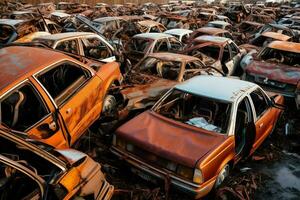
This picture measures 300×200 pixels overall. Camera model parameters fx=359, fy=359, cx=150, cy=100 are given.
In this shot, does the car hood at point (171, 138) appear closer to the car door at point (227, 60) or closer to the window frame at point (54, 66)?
the window frame at point (54, 66)

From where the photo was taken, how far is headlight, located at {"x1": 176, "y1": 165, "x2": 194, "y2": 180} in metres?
4.81

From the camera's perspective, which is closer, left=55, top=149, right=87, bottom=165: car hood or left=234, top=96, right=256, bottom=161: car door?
left=55, top=149, right=87, bottom=165: car hood

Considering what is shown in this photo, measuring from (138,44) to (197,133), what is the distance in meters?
6.22

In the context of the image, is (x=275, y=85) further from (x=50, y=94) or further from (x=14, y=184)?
(x=14, y=184)

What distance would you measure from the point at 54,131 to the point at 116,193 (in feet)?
4.15

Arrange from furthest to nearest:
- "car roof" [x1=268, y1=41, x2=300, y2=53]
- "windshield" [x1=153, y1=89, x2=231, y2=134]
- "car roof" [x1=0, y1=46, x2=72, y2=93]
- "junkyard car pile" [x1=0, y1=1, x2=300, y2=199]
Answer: "car roof" [x1=268, y1=41, x2=300, y2=53], "windshield" [x1=153, y1=89, x2=231, y2=134], "car roof" [x1=0, y1=46, x2=72, y2=93], "junkyard car pile" [x1=0, y1=1, x2=300, y2=199]

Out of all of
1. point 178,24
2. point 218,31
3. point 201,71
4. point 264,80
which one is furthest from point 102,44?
point 178,24

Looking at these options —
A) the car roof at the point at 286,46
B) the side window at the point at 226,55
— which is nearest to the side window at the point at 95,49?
the side window at the point at 226,55

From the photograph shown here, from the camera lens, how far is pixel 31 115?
17.4 feet

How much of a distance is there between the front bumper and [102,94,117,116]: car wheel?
171 cm

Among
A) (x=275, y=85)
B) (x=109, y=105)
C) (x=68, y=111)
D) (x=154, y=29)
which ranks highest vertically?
(x=68, y=111)

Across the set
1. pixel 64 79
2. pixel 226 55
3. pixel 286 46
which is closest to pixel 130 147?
pixel 64 79

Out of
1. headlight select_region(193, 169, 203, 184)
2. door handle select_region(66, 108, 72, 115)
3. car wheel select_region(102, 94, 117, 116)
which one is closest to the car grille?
car wheel select_region(102, 94, 117, 116)

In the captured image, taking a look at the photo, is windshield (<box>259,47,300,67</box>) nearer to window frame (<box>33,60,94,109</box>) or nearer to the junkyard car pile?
the junkyard car pile
